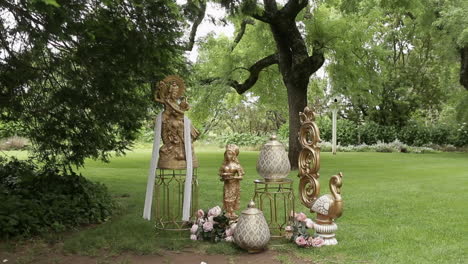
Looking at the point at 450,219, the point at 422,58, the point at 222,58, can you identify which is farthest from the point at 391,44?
the point at 450,219

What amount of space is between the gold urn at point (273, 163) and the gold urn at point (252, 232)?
56 centimetres

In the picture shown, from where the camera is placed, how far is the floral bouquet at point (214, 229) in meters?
5.49

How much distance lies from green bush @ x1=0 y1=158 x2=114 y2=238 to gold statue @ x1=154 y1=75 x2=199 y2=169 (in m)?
1.64

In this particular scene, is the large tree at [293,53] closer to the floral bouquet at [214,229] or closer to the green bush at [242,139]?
the floral bouquet at [214,229]

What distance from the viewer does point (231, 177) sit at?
5.61 meters

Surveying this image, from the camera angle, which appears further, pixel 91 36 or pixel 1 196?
pixel 1 196

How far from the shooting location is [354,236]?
18.7ft

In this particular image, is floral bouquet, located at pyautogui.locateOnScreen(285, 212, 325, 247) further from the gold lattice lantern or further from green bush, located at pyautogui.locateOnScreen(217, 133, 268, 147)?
green bush, located at pyautogui.locateOnScreen(217, 133, 268, 147)

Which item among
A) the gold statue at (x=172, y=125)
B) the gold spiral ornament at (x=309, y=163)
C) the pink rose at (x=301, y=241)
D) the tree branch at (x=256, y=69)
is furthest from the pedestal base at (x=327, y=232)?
the tree branch at (x=256, y=69)

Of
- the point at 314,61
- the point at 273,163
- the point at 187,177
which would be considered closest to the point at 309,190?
the point at 273,163

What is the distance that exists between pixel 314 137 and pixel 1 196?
407cm

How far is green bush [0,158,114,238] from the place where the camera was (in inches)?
225

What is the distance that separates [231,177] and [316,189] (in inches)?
41.0

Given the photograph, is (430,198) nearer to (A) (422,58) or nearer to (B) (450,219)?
(B) (450,219)
